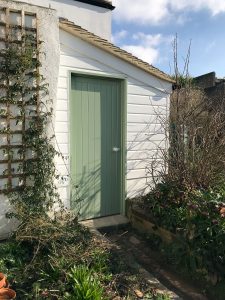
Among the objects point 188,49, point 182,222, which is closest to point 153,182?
point 182,222

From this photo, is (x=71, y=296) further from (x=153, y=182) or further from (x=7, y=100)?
(x=153, y=182)

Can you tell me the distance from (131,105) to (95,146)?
1.11m

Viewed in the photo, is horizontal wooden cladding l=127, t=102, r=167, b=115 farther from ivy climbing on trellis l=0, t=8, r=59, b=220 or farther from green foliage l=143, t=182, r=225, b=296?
green foliage l=143, t=182, r=225, b=296

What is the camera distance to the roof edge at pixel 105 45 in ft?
17.1

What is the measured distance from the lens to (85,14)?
8383mm

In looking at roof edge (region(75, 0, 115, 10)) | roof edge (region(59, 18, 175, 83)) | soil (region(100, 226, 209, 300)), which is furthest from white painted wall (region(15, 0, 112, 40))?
soil (region(100, 226, 209, 300))

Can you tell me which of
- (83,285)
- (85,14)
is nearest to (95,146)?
(83,285)

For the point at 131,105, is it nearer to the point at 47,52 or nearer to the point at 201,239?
the point at 47,52

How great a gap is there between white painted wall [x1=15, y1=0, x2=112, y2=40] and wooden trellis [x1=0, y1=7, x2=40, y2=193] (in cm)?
334

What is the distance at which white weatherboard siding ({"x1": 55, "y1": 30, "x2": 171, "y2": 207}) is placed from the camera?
5.21 m

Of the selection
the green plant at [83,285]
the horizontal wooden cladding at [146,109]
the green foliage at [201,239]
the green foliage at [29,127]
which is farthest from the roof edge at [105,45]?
the green plant at [83,285]

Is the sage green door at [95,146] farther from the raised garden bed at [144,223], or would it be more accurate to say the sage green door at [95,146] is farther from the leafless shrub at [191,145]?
the leafless shrub at [191,145]

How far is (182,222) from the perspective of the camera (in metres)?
4.66

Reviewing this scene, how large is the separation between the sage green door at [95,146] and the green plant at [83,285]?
1.96m
